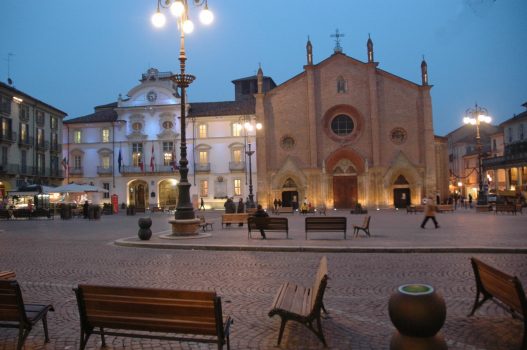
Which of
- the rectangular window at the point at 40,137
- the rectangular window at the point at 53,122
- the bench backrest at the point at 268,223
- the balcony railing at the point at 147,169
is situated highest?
the rectangular window at the point at 53,122

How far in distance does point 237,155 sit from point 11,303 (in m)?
47.7

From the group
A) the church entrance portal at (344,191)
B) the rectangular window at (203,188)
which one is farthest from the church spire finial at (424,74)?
the rectangular window at (203,188)

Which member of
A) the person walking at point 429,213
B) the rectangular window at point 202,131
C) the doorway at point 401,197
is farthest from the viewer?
the rectangular window at point 202,131

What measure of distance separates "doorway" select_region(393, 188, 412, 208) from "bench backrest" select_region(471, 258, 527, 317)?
134ft

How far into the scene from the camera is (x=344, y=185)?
4691 centimetres

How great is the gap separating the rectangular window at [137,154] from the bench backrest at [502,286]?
167ft

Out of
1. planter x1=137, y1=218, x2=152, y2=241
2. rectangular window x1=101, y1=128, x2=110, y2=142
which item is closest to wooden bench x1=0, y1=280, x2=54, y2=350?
planter x1=137, y1=218, x2=152, y2=241

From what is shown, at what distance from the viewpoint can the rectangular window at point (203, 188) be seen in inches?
2079

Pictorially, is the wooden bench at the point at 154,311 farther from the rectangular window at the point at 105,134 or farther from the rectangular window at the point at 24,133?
the rectangular window at the point at 105,134

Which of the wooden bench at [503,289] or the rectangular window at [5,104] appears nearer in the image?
the wooden bench at [503,289]

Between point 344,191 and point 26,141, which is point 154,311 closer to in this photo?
point 344,191

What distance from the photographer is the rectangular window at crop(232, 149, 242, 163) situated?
52.4 meters

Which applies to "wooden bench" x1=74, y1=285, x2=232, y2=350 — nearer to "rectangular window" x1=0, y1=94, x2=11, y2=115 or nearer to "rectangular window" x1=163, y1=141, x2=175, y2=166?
"rectangular window" x1=0, y1=94, x2=11, y2=115

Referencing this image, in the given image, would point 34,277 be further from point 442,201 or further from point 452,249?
point 442,201
